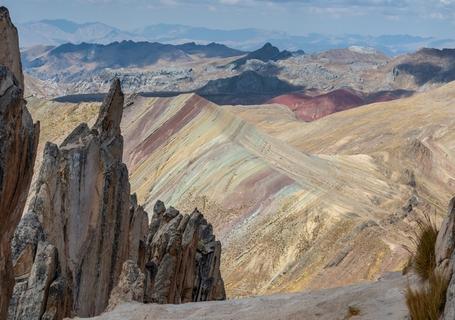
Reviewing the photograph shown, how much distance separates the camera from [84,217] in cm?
2164

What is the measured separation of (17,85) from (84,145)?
10381 millimetres

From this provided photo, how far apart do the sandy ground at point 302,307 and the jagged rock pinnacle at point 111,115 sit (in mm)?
12834

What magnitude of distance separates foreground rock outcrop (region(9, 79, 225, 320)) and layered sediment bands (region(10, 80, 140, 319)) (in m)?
0.03

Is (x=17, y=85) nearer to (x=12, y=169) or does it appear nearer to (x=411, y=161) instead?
(x=12, y=169)

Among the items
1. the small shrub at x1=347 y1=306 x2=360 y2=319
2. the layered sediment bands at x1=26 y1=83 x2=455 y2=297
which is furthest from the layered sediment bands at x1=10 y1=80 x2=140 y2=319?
the layered sediment bands at x1=26 y1=83 x2=455 y2=297

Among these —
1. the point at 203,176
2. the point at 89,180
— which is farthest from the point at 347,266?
the point at 89,180

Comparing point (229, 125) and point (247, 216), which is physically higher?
point (229, 125)

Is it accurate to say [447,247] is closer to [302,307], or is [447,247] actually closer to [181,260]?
[302,307]

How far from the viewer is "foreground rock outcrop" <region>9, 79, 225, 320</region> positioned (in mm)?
16297

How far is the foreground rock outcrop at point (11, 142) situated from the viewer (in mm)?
11578

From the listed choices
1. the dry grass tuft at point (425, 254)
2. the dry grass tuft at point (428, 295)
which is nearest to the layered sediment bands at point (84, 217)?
the dry grass tuft at point (425, 254)

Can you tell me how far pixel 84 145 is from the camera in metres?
22.5

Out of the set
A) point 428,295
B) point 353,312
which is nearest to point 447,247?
point 428,295

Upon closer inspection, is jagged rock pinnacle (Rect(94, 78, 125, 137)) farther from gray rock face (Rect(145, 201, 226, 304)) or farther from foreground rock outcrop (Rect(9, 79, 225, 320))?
gray rock face (Rect(145, 201, 226, 304))
